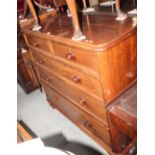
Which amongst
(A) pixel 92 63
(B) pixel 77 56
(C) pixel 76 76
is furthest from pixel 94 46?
(C) pixel 76 76

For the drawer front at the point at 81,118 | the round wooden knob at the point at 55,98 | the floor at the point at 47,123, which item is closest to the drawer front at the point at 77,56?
the drawer front at the point at 81,118

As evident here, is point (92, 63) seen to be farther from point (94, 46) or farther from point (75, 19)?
point (75, 19)

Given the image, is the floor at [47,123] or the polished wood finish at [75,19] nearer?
the polished wood finish at [75,19]

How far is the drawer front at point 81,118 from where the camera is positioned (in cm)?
149

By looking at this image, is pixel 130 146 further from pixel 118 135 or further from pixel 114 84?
pixel 114 84

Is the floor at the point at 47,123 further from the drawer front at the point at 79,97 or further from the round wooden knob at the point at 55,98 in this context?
the drawer front at the point at 79,97

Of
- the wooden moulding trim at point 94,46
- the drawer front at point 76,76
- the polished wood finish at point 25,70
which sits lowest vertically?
the polished wood finish at point 25,70

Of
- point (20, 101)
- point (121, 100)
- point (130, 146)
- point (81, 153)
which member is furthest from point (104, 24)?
point (20, 101)

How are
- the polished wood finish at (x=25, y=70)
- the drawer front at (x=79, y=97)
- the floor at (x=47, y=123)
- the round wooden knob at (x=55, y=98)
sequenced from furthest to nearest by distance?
the polished wood finish at (x=25, y=70) < the round wooden knob at (x=55, y=98) < the floor at (x=47, y=123) < the drawer front at (x=79, y=97)

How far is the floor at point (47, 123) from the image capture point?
187 centimetres

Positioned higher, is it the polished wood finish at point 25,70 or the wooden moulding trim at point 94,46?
the wooden moulding trim at point 94,46

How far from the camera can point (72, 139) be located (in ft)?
6.25

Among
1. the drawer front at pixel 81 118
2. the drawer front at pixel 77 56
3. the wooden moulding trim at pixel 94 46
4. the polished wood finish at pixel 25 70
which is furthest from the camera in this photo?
the polished wood finish at pixel 25 70

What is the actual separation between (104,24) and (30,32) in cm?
74
